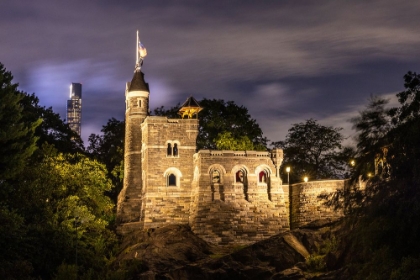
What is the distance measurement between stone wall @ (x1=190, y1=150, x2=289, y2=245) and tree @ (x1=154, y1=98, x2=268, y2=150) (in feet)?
35.0

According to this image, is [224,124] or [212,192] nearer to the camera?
[212,192]

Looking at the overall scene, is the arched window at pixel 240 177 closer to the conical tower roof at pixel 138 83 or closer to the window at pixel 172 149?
the window at pixel 172 149

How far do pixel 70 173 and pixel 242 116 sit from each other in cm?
1878

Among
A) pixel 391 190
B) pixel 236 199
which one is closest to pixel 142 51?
pixel 236 199

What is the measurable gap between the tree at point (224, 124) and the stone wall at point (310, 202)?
1042 cm

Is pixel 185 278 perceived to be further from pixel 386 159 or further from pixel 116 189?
pixel 116 189

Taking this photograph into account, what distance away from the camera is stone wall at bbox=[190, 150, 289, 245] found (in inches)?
2383

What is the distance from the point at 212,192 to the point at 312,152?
1921 centimetres

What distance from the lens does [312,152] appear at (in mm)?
78250

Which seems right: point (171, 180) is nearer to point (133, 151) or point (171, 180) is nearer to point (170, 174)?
point (170, 174)

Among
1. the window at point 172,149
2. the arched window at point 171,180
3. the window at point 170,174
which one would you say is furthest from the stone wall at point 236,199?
the window at point 172,149

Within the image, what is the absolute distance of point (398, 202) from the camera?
130ft

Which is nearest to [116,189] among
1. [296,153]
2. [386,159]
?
[296,153]

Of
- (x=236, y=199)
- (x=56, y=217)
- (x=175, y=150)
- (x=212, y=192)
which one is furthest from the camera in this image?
(x=175, y=150)
